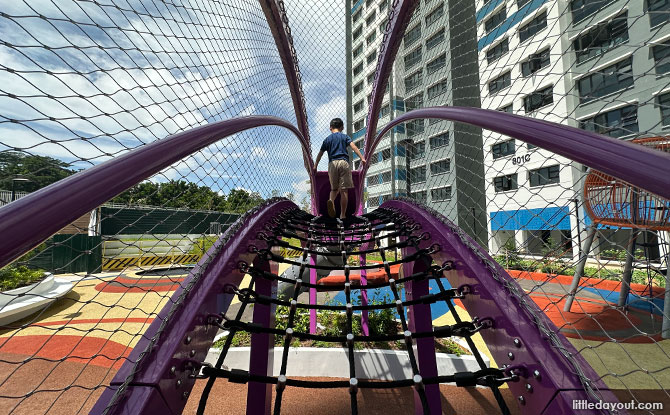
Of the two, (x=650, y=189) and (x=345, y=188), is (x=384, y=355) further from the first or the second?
(x=650, y=189)

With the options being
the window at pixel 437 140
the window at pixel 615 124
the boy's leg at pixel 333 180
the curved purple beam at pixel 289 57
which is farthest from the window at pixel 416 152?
the window at pixel 615 124

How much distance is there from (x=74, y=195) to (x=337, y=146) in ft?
11.4

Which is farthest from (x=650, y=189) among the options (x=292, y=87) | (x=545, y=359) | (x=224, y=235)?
(x=292, y=87)

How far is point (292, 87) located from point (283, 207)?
268 cm

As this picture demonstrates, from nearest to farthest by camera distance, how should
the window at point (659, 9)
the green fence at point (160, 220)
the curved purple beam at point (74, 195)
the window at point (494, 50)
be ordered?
1. the curved purple beam at point (74, 195)
2. the window at point (659, 9)
3. the green fence at point (160, 220)
4. the window at point (494, 50)

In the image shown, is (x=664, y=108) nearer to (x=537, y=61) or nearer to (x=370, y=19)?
(x=537, y=61)

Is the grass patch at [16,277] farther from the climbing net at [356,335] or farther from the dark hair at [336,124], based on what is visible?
the dark hair at [336,124]

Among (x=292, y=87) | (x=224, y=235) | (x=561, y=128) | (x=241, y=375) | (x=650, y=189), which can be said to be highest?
(x=292, y=87)

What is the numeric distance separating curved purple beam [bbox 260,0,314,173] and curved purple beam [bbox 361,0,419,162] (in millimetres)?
1305

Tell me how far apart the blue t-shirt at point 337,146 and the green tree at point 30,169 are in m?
3.09

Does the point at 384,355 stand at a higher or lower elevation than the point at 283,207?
lower

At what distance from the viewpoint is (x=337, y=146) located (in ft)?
13.1

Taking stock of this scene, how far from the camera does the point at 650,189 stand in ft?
2.15

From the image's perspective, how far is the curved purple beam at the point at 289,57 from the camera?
11.2 feet
